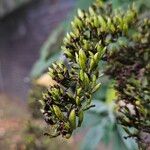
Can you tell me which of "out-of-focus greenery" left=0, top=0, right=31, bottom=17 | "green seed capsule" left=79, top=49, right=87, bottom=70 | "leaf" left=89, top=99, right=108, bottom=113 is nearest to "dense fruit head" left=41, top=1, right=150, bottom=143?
"green seed capsule" left=79, top=49, right=87, bottom=70

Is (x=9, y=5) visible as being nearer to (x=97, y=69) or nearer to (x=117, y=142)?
(x=117, y=142)

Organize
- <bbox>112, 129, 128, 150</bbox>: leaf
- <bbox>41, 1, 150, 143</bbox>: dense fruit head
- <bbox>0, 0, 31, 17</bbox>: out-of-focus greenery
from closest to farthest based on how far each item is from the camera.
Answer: <bbox>41, 1, 150, 143</bbox>: dense fruit head < <bbox>112, 129, 128, 150</bbox>: leaf < <bbox>0, 0, 31, 17</bbox>: out-of-focus greenery

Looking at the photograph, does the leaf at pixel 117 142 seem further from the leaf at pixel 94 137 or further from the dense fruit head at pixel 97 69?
the dense fruit head at pixel 97 69

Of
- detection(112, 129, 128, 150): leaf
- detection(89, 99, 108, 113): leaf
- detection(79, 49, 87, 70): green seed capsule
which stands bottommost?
detection(79, 49, 87, 70): green seed capsule

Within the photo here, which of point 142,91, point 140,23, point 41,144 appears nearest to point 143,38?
point 140,23

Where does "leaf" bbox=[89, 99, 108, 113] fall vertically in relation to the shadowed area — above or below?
below

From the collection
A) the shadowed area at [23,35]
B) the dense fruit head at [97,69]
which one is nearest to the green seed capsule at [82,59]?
the dense fruit head at [97,69]

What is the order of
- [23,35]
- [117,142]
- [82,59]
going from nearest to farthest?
[82,59] → [117,142] → [23,35]

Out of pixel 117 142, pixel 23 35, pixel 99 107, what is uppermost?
pixel 23 35

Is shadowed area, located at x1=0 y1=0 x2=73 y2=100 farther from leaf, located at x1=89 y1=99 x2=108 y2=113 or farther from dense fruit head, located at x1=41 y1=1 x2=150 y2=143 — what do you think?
dense fruit head, located at x1=41 y1=1 x2=150 y2=143

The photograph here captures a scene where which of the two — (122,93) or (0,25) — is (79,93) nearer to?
(122,93)

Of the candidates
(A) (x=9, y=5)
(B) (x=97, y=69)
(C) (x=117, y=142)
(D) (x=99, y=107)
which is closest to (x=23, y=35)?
(A) (x=9, y=5)
